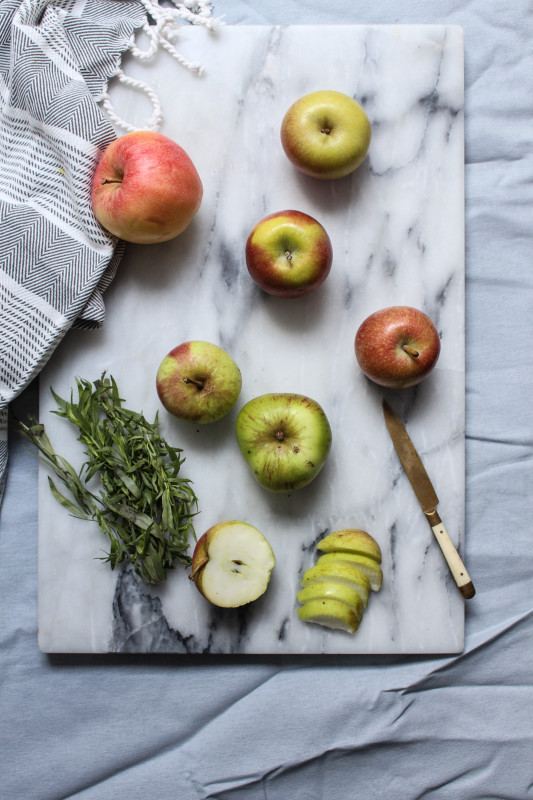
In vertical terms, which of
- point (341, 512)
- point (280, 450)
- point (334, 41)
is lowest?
point (341, 512)

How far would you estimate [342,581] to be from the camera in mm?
1062

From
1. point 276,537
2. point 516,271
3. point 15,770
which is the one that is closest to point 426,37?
point 516,271

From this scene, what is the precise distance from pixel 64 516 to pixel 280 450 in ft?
1.48

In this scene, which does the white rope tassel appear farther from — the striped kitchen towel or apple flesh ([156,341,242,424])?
apple flesh ([156,341,242,424])

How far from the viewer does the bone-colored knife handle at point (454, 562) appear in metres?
1.11

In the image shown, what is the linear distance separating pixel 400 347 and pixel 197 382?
358 millimetres

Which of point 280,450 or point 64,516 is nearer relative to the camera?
point 280,450

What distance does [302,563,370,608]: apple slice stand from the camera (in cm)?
105

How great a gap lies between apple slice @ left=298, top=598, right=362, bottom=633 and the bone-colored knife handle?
0.64 feet

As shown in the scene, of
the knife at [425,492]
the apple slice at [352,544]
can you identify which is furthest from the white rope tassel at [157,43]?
the apple slice at [352,544]

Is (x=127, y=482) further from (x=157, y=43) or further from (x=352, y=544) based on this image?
(x=157, y=43)

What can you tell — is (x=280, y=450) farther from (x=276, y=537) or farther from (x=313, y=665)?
(x=313, y=665)

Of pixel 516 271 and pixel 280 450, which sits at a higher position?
pixel 516 271

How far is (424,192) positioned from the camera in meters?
1.14
